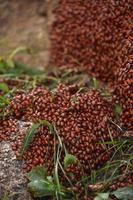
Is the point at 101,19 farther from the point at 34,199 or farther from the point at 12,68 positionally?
the point at 34,199

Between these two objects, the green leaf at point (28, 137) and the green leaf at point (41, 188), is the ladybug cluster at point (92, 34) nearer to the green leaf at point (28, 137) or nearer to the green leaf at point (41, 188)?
the green leaf at point (28, 137)

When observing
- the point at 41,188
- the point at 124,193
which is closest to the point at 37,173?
the point at 41,188

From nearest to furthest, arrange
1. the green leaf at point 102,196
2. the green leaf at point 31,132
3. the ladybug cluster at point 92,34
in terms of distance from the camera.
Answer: the green leaf at point 102,196
the green leaf at point 31,132
the ladybug cluster at point 92,34

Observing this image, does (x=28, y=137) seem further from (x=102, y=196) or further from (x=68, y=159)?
(x=102, y=196)

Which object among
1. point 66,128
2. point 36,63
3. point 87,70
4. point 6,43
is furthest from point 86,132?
point 6,43

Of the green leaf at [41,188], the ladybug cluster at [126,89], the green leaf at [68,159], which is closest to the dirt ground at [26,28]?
the ladybug cluster at [126,89]

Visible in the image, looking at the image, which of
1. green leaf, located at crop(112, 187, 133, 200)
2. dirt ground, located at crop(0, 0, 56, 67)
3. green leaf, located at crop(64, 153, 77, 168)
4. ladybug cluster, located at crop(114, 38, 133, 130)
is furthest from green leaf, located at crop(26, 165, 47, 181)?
dirt ground, located at crop(0, 0, 56, 67)
